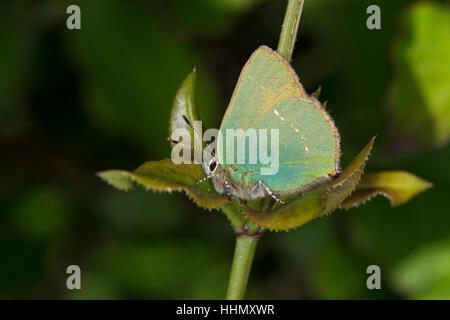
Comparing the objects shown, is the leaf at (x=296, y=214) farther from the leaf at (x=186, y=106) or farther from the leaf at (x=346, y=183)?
the leaf at (x=186, y=106)

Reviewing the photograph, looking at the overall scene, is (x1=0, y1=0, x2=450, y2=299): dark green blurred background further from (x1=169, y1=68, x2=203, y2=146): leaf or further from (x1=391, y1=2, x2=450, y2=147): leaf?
(x1=169, y1=68, x2=203, y2=146): leaf

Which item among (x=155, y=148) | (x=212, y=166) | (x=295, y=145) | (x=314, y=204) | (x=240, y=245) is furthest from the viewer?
(x=155, y=148)

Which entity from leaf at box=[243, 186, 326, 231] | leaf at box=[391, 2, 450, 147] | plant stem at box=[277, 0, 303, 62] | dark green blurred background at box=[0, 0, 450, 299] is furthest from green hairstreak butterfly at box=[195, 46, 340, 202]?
dark green blurred background at box=[0, 0, 450, 299]

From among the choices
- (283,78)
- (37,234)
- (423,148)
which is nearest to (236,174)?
(283,78)

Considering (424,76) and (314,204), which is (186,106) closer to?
(314,204)

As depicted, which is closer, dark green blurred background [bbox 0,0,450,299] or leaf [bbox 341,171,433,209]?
leaf [bbox 341,171,433,209]

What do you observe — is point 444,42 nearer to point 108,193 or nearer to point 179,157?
point 179,157

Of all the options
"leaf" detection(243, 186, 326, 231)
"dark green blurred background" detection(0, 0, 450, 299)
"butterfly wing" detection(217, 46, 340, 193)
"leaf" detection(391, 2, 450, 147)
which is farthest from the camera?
"dark green blurred background" detection(0, 0, 450, 299)

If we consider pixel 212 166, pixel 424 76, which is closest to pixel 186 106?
pixel 212 166
